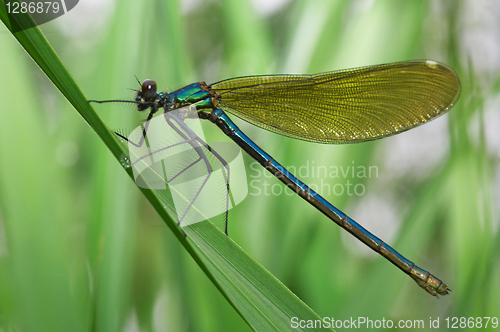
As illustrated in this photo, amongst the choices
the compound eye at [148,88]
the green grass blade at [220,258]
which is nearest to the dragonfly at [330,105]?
the compound eye at [148,88]

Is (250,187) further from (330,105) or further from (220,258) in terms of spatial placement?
(220,258)

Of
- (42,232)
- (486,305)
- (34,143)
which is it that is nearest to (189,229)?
(42,232)

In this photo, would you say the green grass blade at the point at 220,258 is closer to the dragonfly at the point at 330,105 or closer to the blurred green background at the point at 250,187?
the blurred green background at the point at 250,187

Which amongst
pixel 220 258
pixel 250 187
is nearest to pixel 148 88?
pixel 250 187

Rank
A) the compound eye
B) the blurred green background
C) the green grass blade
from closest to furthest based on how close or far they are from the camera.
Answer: the green grass blade
the blurred green background
the compound eye

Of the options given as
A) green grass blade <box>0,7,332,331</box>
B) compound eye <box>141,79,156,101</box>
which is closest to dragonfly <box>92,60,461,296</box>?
compound eye <box>141,79,156,101</box>

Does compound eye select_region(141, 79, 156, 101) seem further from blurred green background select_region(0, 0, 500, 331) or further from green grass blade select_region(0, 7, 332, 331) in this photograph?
green grass blade select_region(0, 7, 332, 331)
